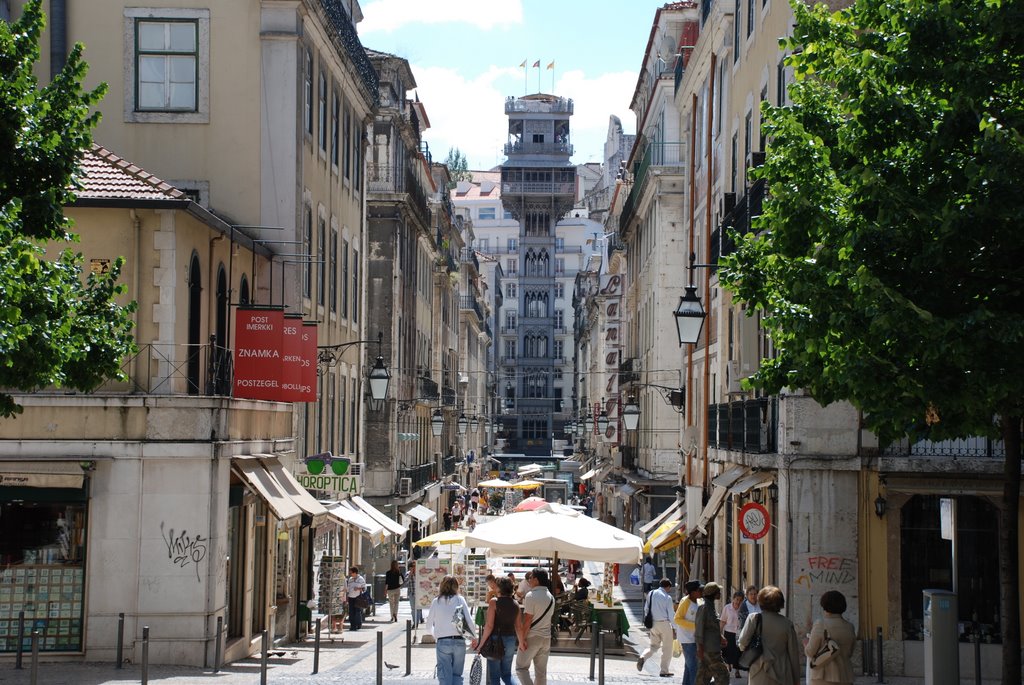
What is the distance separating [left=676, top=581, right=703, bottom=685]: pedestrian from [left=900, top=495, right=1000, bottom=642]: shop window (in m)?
4.13

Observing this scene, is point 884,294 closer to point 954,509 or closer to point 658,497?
point 954,509

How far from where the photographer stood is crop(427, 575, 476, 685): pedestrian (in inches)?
645

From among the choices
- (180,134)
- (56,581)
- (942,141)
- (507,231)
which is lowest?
(56,581)

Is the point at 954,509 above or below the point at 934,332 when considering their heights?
below

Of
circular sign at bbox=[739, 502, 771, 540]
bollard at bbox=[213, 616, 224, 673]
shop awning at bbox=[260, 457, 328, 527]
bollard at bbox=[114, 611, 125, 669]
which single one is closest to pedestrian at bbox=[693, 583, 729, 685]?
circular sign at bbox=[739, 502, 771, 540]

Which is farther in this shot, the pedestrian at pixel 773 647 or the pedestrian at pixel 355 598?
the pedestrian at pixel 355 598

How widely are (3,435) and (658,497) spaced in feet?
101

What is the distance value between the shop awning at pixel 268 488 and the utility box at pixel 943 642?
34.9 ft

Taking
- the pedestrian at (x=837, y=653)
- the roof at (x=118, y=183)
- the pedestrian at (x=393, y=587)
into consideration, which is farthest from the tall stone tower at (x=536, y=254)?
the pedestrian at (x=837, y=653)

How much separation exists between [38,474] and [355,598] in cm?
1066

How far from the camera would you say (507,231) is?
168 meters

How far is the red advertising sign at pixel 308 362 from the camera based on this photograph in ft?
88.7

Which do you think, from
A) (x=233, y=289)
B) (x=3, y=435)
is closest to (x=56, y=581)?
(x=3, y=435)

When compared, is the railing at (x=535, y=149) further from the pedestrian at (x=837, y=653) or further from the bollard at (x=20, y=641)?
the pedestrian at (x=837, y=653)
